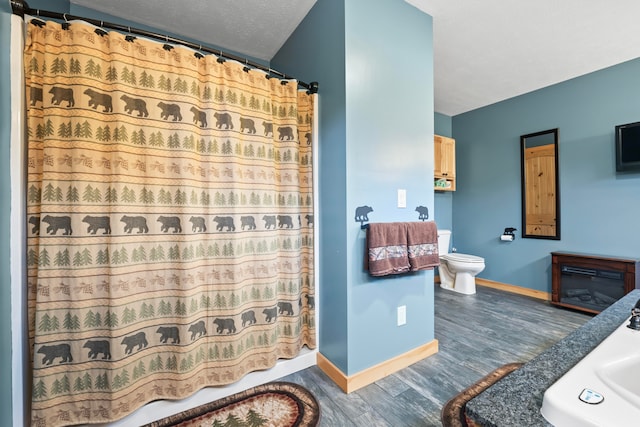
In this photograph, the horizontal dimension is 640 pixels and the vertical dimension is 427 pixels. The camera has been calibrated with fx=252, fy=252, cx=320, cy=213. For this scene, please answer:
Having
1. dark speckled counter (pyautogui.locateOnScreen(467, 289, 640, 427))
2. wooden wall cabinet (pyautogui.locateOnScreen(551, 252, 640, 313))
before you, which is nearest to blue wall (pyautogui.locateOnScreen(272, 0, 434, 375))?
dark speckled counter (pyautogui.locateOnScreen(467, 289, 640, 427))

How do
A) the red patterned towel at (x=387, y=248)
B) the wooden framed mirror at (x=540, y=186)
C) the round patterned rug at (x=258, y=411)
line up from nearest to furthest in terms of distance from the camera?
1. the round patterned rug at (x=258, y=411)
2. the red patterned towel at (x=387, y=248)
3. the wooden framed mirror at (x=540, y=186)

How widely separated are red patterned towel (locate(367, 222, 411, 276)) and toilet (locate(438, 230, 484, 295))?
5.86ft

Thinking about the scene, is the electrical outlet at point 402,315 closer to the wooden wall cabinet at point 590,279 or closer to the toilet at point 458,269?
the toilet at point 458,269

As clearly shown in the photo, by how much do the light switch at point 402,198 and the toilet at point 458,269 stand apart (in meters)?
1.80

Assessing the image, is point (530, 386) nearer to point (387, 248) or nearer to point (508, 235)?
point (387, 248)

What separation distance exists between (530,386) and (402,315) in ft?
3.86

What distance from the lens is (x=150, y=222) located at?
1.32 metres

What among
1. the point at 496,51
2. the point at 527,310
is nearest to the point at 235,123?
the point at 496,51

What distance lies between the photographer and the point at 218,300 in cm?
148

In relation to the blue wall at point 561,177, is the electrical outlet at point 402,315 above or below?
below

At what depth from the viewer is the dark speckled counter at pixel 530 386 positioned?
525 millimetres

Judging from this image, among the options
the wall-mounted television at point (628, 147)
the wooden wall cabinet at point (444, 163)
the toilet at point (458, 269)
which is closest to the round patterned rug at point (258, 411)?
the toilet at point (458, 269)

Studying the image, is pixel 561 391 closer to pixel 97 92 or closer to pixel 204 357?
pixel 204 357

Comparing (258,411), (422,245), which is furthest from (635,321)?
(258,411)
